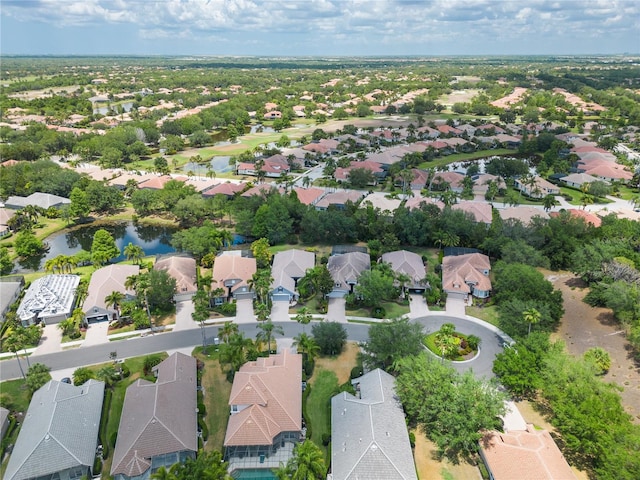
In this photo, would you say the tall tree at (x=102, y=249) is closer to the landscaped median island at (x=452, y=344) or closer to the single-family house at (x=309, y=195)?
the single-family house at (x=309, y=195)

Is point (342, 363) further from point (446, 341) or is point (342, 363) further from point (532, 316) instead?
point (532, 316)

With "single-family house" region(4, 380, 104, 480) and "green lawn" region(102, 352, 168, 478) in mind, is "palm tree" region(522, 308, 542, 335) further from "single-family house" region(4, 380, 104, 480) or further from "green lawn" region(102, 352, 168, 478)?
"single-family house" region(4, 380, 104, 480)

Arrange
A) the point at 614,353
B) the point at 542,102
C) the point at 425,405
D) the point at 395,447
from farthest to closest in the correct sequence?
the point at 542,102, the point at 614,353, the point at 425,405, the point at 395,447

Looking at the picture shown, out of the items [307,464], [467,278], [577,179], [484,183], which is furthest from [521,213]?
[307,464]

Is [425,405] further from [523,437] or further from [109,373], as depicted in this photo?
[109,373]

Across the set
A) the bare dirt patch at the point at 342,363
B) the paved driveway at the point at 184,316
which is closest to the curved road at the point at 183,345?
the paved driveway at the point at 184,316

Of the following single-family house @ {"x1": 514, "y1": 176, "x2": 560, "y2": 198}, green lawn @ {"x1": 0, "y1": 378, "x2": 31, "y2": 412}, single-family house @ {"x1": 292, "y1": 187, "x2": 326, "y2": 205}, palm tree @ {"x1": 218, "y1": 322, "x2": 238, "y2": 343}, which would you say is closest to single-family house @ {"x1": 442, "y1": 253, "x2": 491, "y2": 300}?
palm tree @ {"x1": 218, "y1": 322, "x2": 238, "y2": 343}

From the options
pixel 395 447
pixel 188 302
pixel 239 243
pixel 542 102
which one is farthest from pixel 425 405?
pixel 542 102
